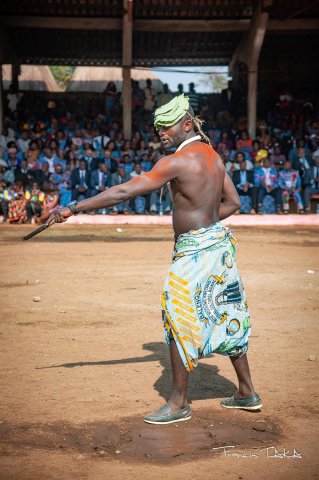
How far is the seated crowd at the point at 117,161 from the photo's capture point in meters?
18.7

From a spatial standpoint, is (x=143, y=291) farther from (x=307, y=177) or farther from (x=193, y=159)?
(x=307, y=177)

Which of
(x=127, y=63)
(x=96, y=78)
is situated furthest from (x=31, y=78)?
(x=127, y=63)

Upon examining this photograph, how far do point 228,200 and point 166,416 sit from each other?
1469mm

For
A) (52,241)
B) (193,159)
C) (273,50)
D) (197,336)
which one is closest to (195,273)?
(197,336)

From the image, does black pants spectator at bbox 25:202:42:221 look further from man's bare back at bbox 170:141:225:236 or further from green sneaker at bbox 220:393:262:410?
green sneaker at bbox 220:393:262:410

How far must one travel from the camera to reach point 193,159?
4.32m

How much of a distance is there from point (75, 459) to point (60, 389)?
3.87 ft

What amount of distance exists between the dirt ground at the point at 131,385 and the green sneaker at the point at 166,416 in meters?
0.04

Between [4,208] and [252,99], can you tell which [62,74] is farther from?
[4,208]

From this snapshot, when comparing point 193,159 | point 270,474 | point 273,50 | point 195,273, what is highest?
point 273,50

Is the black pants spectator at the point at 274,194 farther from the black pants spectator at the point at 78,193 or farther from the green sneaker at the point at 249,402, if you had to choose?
the green sneaker at the point at 249,402

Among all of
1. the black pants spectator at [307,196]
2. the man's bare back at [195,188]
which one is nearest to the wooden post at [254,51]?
the black pants spectator at [307,196]

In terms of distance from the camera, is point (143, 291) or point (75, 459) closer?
point (75, 459)

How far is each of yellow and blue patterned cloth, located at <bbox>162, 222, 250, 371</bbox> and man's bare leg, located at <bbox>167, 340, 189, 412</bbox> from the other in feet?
0.12
